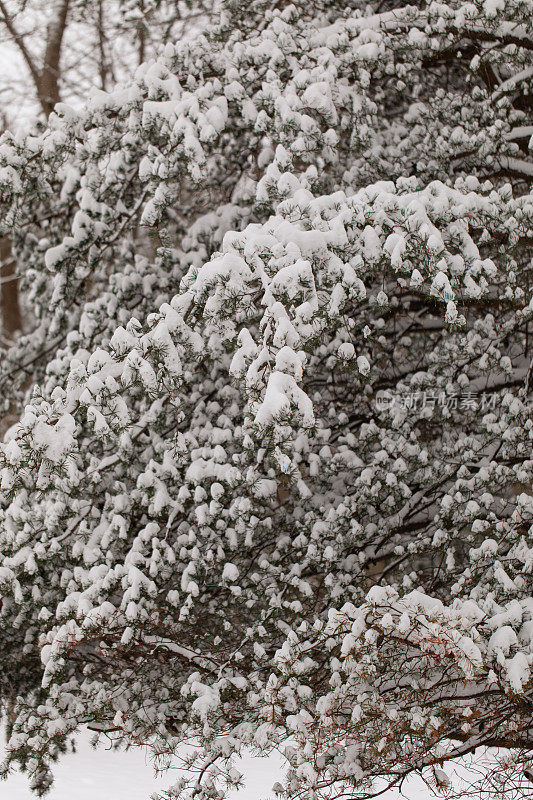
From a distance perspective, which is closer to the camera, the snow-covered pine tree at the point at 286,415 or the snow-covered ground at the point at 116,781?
the snow-covered pine tree at the point at 286,415

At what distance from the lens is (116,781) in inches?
203

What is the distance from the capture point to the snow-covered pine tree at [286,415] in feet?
11.1

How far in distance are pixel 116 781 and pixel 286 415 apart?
3.63 meters

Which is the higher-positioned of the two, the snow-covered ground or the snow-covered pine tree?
the snow-covered pine tree

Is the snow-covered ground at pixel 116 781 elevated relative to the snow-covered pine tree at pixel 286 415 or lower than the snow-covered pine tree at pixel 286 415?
lower

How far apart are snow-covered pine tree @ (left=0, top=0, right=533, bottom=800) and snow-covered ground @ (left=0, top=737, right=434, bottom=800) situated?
1.20 feet

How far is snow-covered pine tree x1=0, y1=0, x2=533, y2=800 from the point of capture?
3.39 meters

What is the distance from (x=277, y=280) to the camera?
3.06 meters

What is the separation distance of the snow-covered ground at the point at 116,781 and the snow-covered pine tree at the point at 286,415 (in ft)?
1.20

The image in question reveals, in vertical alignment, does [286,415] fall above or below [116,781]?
above

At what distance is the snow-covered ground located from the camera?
191 inches

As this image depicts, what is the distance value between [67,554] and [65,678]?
0.76m

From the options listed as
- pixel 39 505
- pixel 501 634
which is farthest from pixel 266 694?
pixel 39 505

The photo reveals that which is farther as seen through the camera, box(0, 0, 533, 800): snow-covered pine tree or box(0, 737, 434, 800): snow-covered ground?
box(0, 737, 434, 800): snow-covered ground
